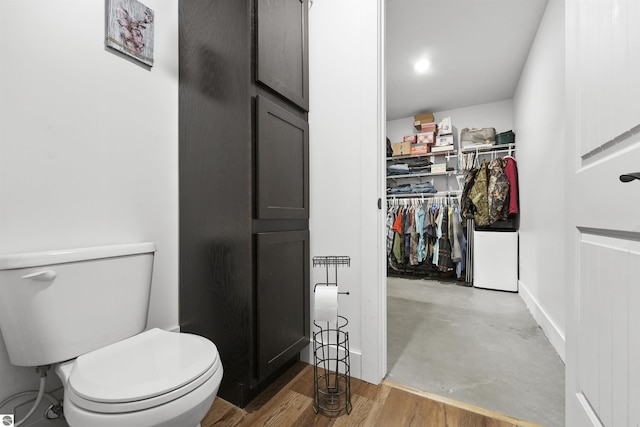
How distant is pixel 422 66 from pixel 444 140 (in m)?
1.25

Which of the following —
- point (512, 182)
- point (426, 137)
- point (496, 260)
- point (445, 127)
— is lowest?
point (496, 260)

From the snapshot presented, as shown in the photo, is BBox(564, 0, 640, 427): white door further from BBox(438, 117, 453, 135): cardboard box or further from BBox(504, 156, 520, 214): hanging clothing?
BBox(438, 117, 453, 135): cardboard box

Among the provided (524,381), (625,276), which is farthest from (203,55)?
(524,381)

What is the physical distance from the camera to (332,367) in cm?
153

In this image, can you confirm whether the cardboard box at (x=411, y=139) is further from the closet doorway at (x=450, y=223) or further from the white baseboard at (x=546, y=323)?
the white baseboard at (x=546, y=323)

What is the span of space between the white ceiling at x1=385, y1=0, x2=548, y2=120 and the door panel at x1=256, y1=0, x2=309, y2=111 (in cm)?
108

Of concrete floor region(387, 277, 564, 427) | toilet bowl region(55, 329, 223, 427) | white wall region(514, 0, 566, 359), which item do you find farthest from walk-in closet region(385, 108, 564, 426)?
toilet bowl region(55, 329, 223, 427)

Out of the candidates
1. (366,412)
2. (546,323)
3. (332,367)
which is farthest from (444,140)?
(366,412)

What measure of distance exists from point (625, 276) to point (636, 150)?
268mm

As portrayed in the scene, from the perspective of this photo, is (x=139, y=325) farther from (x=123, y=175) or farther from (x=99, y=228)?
(x=123, y=175)

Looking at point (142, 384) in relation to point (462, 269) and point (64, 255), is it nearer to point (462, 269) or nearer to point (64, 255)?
point (64, 255)

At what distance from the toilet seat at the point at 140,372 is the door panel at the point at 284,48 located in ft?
3.59

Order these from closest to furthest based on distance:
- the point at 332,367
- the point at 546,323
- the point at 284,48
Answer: the point at 284,48
the point at 332,367
the point at 546,323

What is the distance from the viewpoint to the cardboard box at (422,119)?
13.3ft
